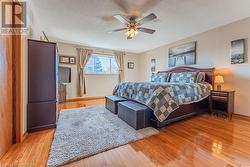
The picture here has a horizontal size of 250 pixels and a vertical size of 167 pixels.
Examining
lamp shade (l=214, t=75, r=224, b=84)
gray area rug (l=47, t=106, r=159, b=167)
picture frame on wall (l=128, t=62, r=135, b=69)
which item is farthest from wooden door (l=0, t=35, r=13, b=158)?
picture frame on wall (l=128, t=62, r=135, b=69)

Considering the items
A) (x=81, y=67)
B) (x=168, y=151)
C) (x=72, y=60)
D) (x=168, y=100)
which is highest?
(x=72, y=60)

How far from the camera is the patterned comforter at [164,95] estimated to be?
2457 mm

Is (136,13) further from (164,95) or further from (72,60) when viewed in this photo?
(72,60)

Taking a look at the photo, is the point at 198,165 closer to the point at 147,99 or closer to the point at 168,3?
the point at 147,99

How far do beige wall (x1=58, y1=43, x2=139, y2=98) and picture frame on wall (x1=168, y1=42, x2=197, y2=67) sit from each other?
7.87 feet

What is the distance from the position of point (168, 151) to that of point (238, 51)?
10.4ft

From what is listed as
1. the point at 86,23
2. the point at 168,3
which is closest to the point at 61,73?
the point at 86,23

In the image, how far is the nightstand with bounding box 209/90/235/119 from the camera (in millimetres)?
3152

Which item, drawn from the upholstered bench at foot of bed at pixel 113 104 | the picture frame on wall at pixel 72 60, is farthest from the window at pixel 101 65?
the upholstered bench at foot of bed at pixel 113 104

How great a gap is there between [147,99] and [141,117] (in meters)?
0.40

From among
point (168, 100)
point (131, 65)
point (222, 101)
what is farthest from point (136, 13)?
point (131, 65)

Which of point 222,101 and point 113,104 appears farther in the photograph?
point 113,104

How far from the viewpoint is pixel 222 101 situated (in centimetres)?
328

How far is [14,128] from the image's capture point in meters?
1.92
